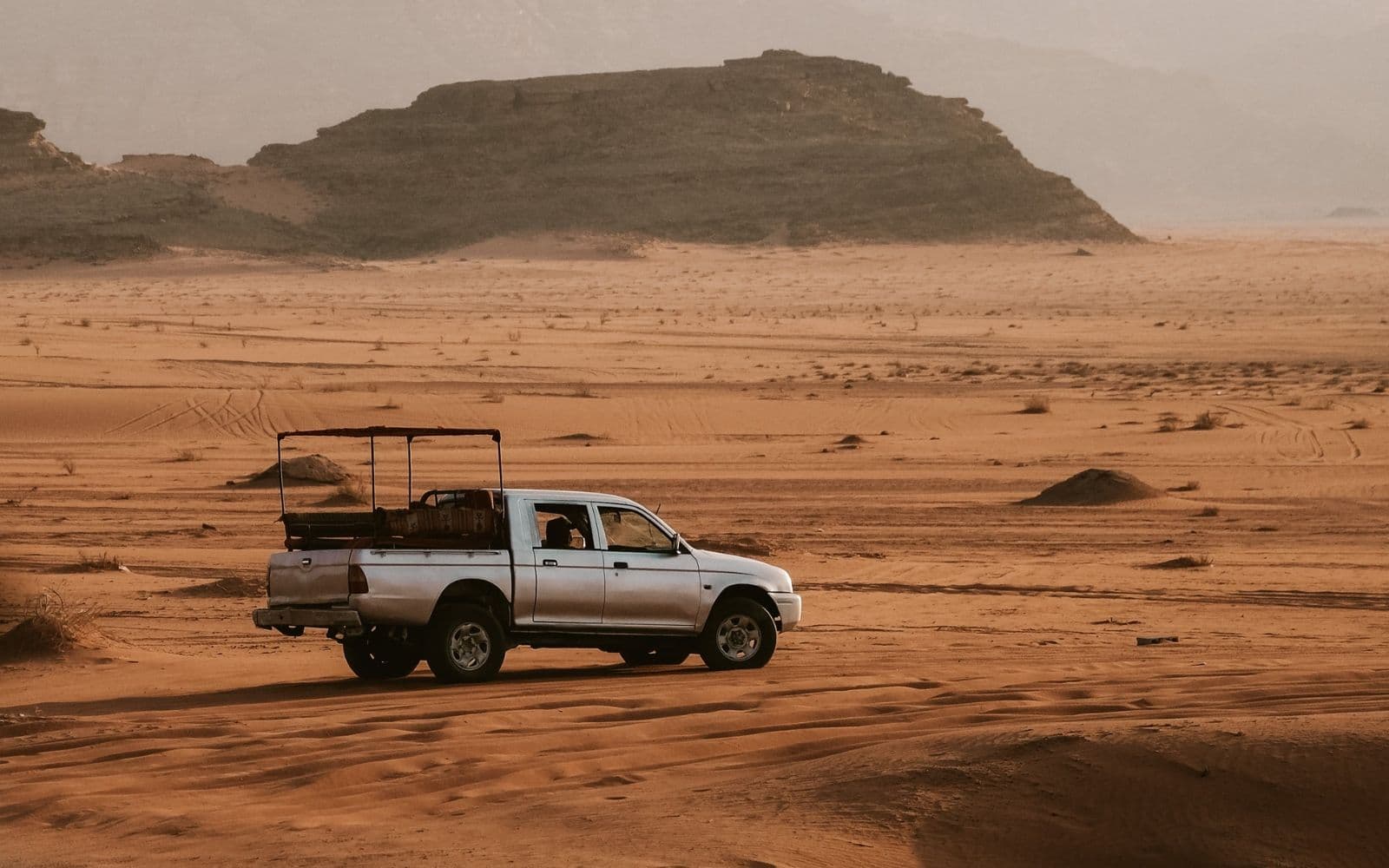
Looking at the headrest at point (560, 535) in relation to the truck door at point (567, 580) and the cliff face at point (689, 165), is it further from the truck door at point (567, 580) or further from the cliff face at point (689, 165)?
the cliff face at point (689, 165)

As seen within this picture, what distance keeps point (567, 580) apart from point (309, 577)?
1.55 meters

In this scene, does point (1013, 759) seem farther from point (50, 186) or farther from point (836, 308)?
point (50, 186)

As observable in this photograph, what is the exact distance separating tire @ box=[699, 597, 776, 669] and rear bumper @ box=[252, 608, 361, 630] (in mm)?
2268

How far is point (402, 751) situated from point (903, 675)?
131 inches

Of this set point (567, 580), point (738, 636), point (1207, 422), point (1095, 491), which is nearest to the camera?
point (567, 580)

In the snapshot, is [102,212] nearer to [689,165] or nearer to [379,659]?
[689,165]

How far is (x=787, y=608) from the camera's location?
12805mm

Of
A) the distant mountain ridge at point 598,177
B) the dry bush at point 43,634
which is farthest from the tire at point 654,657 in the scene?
the distant mountain ridge at point 598,177

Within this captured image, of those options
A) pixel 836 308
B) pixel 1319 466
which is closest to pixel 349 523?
pixel 1319 466

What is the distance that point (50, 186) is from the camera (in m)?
103

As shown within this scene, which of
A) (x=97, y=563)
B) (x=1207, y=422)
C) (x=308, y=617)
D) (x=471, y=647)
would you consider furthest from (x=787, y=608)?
(x=1207, y=422)

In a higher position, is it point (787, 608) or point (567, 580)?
point (567, 580)

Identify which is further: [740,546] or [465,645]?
[740,546]

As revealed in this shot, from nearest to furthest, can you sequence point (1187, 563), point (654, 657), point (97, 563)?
point (654, 657), point (97, 563), point (1187, 563)
